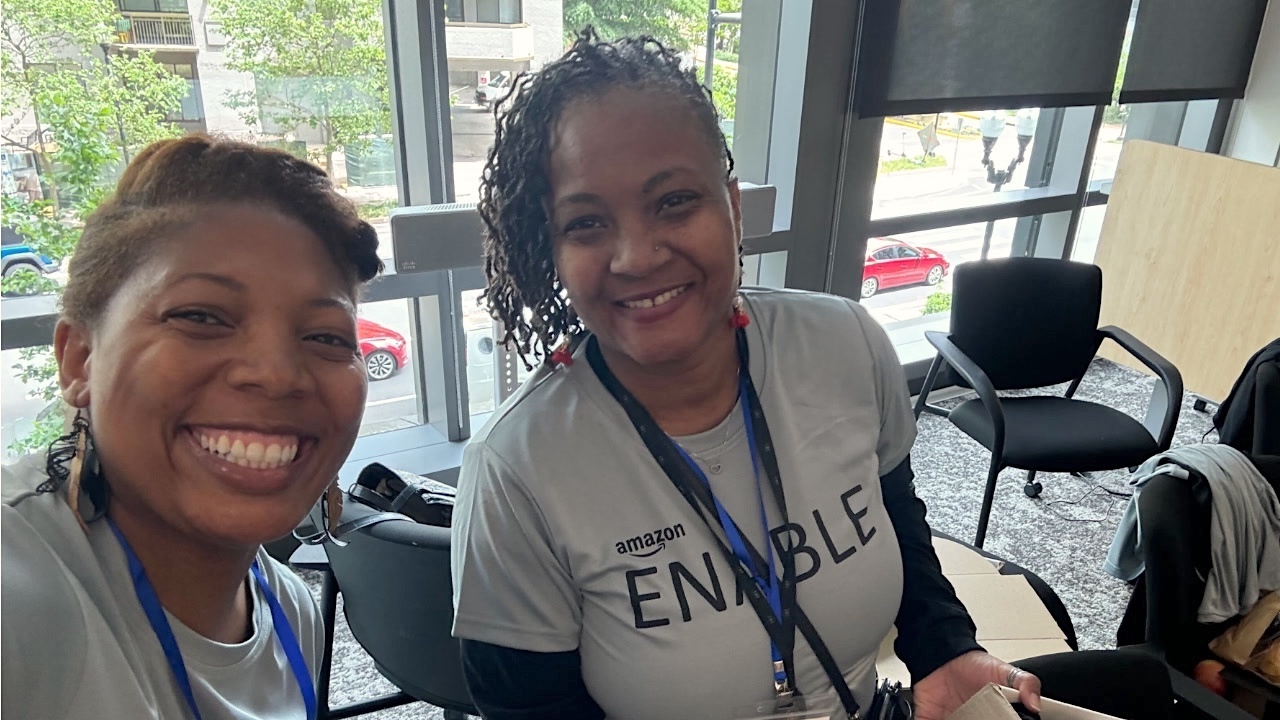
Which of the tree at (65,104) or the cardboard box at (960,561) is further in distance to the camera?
the tree at (65,104)

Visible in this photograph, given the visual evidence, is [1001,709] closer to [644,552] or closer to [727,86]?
[644,552]

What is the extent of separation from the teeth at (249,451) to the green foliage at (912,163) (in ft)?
10.00

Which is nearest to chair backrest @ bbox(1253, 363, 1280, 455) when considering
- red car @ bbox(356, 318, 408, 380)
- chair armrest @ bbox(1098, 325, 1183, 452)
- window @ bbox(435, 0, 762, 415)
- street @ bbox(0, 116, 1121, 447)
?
chair armrest @ bbox(1098, 325, 1183, 452)

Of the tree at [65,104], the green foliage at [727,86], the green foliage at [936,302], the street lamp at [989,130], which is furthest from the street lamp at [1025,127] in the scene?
the tree at [65,104]

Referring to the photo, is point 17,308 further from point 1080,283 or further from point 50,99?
point 1080,283

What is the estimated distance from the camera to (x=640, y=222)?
3.28 feet

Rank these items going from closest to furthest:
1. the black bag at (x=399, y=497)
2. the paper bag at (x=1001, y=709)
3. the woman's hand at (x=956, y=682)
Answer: the paper bag at (x=1001, y=709) < the woman's hand at (x=956, y=682) < the black bag at (x=399, y=497)

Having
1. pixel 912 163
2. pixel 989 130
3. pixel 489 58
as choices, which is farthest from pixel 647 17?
pixel 989 130

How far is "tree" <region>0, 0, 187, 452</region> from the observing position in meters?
1.96

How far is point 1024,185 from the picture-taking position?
13.4 feet

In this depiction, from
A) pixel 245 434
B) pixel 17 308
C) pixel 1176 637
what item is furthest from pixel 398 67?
pixel 1176 637

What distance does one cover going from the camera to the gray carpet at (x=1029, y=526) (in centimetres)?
228

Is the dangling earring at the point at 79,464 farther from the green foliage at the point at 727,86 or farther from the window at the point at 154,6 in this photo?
the green foliage at the point at 727,86

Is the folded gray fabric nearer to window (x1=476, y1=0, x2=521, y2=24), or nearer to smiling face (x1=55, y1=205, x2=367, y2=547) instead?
smiling face (x1=55, y1=205, x2=367, y2=547)
